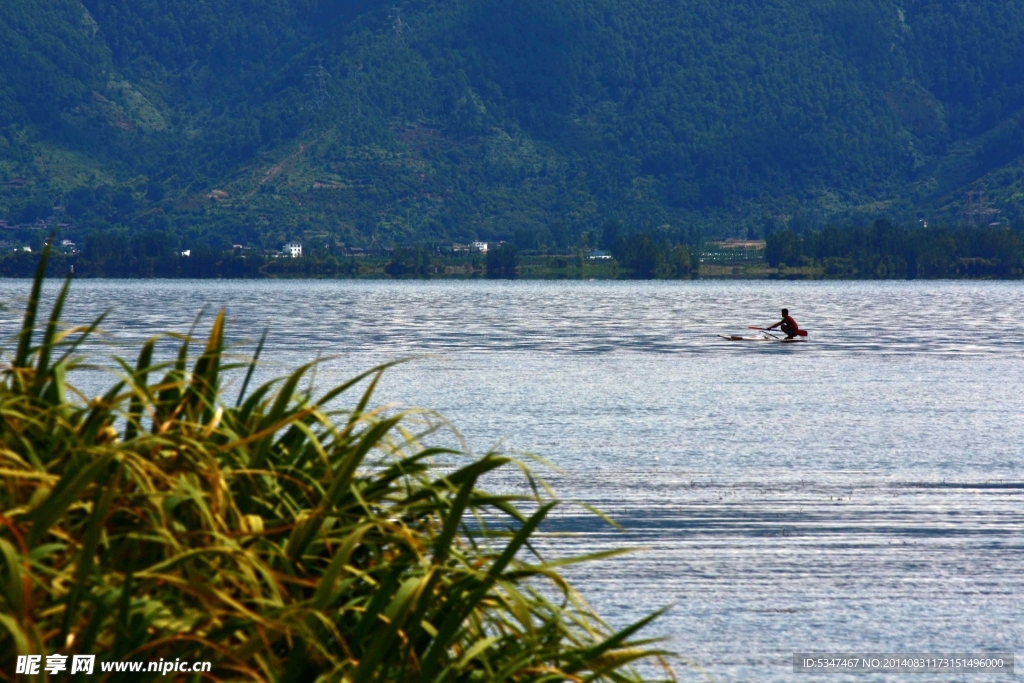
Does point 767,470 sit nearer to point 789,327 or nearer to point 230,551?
point 230,551

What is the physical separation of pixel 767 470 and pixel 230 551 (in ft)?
67.3

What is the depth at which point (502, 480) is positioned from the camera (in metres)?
24.7

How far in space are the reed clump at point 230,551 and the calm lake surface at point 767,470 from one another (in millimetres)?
793

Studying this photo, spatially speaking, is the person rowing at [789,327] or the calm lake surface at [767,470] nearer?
the calm lake surface at [767,470]

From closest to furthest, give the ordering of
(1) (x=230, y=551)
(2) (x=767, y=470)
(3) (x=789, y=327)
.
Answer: (1) (x=230, y=551), (2) (x=767, y=470), (3) (x=789, y=327)

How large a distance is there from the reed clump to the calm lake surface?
79 cm

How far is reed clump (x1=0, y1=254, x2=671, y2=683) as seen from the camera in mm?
6488

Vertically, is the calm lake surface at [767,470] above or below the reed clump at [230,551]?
below

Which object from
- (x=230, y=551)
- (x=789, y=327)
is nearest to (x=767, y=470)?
(x=230, y=551)

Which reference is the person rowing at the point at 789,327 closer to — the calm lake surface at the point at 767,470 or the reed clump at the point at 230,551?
the calm lake surface at the point at 767,470

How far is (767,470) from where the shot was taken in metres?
26.3

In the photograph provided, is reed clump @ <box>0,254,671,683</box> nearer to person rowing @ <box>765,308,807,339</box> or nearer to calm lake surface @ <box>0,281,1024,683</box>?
calm lake surface @ <box>0,281,1024,683</box>

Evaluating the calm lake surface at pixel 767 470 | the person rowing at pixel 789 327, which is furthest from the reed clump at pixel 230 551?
the person rowing at pixel 789 327

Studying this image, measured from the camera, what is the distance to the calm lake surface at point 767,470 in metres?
15.1
